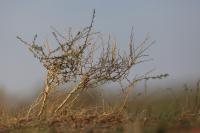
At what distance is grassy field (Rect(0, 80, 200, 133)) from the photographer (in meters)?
10.6

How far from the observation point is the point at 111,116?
40.7 feet

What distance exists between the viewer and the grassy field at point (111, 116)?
1060 cm

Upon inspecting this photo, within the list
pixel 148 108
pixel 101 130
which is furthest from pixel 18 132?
pixel 148 108

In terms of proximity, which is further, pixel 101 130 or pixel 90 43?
pixel 90 43

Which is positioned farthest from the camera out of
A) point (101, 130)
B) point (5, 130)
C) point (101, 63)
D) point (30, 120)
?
point (101, 63)

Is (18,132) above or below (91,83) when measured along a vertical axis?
below

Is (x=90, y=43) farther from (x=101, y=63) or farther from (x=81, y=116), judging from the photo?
(x=81, y=116)

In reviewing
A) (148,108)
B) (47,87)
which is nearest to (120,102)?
(148,108)

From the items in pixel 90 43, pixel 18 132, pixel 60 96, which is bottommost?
pixel 18 132

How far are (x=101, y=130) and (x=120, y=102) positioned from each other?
2755 mm

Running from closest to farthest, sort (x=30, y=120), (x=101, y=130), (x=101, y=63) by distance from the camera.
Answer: (x=101, y=130), (x=30, y=120), (x=101, y=63)

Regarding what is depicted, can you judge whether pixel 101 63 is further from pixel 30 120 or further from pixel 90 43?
pixel 30 120

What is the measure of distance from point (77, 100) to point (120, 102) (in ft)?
3.12

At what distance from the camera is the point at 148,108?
535 inches
